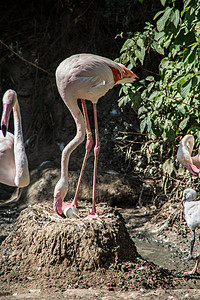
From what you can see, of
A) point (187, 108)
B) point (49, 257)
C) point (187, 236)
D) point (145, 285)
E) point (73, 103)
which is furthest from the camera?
point (187, 236)

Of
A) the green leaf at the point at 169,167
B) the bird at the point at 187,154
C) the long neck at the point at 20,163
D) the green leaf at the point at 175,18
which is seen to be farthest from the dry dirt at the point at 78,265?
the green leaf at the point at 175,18

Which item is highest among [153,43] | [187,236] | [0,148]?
[153,43]

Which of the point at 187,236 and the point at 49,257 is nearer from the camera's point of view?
the point at 49,257

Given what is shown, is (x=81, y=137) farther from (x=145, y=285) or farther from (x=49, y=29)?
(x=49, y=29)

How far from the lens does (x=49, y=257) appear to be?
3723 mm

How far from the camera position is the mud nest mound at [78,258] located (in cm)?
356

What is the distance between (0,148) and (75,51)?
4.52m

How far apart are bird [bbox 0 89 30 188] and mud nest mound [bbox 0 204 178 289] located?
1.50ft

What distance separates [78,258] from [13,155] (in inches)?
51.3

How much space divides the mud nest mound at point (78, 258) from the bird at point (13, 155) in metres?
0.46

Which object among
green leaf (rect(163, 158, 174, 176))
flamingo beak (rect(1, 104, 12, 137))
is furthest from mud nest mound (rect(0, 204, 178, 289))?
green leaf (rect(163, 158, 174, 176))

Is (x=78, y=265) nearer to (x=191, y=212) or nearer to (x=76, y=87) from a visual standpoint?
(x=191, y=212)

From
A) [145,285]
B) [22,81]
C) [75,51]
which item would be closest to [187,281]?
[145,285]

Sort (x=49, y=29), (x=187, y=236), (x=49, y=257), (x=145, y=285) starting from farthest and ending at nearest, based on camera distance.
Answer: (x=49, y=29) < (x=187, y=236) < (x=49, y=257) < (x=145, y=285)
